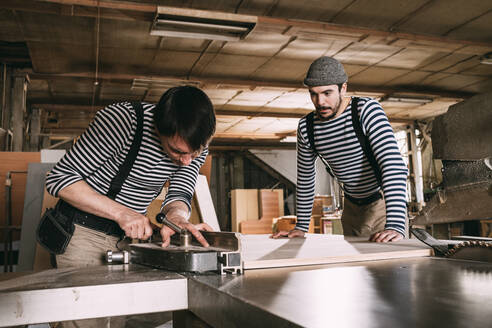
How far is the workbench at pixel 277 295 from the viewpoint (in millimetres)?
600

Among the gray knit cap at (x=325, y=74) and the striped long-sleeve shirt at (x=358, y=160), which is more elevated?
the gray knit cap at (x=325, y=74)

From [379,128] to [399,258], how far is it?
0.80 meters

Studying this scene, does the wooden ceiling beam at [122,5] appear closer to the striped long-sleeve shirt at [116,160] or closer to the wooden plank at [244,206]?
the striped long-sleeve shirt at [116,160]

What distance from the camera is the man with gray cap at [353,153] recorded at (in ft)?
6.19

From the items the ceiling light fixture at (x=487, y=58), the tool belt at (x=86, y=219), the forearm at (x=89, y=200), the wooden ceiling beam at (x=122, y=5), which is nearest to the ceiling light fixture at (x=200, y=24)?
the wooden ceiling beam at (x=122, y=5)

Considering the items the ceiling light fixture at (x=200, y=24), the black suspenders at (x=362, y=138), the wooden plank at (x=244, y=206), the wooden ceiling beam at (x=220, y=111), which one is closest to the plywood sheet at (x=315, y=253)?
the black suspenders at (x=362, y=138)

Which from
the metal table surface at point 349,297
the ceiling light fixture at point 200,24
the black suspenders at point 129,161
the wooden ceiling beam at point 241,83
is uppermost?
the wooden ceiling beam at point 241,83

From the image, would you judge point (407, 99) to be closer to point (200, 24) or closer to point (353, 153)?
point (200, 24)

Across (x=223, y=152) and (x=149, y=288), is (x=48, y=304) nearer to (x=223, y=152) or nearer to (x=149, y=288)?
(x=149, y=288)

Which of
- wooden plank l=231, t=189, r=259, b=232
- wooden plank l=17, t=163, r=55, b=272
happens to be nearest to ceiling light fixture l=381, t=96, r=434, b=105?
wooden plank l=231, t=189, r=259, b=232

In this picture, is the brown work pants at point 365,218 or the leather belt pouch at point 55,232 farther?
the brown work pants at point 365,218

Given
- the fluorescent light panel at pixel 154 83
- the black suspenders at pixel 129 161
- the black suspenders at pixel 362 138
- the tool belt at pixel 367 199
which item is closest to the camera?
the black suspenders at pixel 129 161

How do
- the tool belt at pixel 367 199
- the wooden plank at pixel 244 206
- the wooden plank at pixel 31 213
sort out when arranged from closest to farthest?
the tool belt at pixel 367 199 → the wooden plank at pixel 31 213 → the wooden plank at pixel 244 206

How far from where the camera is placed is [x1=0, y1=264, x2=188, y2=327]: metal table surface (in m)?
0.80
